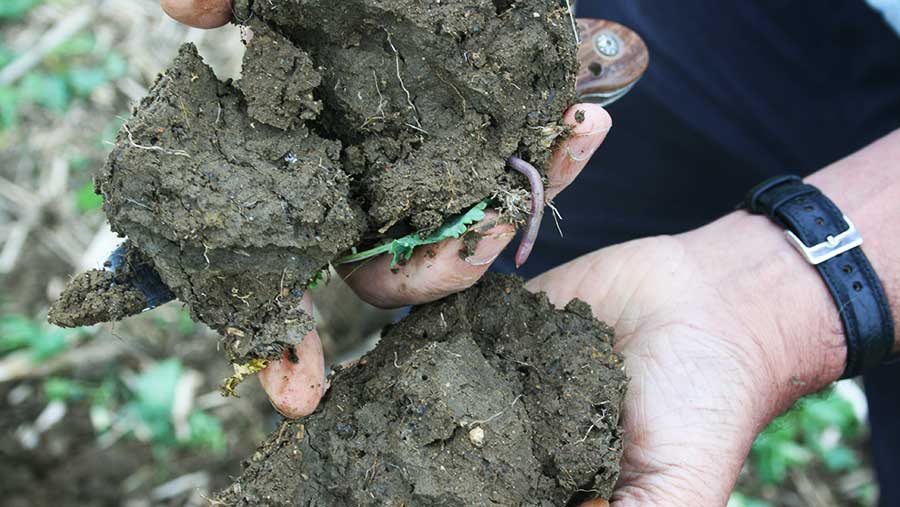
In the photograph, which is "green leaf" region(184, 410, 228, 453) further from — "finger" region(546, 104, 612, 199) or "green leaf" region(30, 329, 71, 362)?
"finger" region(546, 104, 612, 199)

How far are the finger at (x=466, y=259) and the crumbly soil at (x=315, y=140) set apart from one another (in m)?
0.07

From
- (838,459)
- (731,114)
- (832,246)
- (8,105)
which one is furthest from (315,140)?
(838,459)

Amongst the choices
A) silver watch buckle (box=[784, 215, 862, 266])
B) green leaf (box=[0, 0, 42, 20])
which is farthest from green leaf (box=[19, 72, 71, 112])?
silver watch buckle (box=[784, 215, 862, 266])

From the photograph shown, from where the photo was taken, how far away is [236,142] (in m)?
2.21

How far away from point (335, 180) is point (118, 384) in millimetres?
2720

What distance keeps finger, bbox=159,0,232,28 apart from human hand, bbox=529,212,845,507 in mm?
Result: 1451

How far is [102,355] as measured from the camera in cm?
430

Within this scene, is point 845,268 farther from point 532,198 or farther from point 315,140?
point 315,140

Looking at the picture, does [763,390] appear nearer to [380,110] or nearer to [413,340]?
[413,340]

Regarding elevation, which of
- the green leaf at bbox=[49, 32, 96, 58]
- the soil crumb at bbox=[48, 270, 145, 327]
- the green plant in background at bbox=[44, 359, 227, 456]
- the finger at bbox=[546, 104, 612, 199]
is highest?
the finger at bbox=[546, 104, 612, 199]

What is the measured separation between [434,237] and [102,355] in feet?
9.07

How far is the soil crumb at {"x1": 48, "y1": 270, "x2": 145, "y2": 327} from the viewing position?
2166mm

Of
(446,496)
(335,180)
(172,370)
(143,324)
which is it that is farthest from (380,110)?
(143,324)

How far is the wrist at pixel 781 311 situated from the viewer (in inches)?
105
